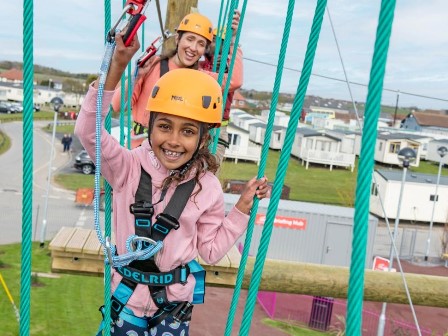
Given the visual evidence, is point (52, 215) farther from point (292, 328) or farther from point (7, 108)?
point (7, 108)

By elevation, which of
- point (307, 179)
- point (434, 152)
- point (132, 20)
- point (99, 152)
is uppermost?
point (434, 152)

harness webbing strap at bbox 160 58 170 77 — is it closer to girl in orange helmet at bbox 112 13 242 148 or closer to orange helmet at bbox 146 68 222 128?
girl in orange helmet at bbox 112 13 242 148

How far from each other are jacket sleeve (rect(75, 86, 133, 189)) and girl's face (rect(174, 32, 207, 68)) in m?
1.30

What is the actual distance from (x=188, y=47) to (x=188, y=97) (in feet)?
4.38

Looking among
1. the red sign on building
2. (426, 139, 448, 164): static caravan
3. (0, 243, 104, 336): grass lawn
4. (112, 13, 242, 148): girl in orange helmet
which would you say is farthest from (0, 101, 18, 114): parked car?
(112, 13, 242, 148): girl in orange helmet

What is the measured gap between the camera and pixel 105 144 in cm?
169

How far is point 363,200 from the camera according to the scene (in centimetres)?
97

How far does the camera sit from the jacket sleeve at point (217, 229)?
1893 millimetres

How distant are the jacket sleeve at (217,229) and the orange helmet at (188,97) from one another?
284mm

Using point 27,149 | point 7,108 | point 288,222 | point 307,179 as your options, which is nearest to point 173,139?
point 27,149

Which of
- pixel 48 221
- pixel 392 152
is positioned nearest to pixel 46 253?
pixel 48 221

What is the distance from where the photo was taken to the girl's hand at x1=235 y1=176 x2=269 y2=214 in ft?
6.42

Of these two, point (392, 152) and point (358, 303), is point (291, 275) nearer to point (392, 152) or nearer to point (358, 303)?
point (358, 303)

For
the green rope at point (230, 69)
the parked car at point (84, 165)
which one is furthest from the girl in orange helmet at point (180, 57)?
the parked car at point (84, 165)
